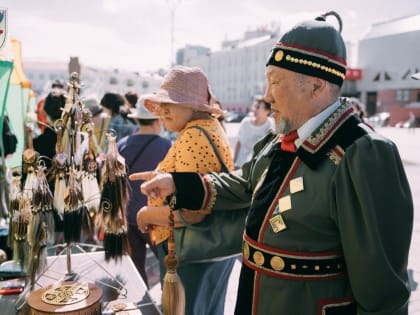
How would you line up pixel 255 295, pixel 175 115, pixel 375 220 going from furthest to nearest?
pixel 175 115 → pixel 255 295 → pixel 375 220

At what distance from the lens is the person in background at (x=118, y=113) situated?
3.98m

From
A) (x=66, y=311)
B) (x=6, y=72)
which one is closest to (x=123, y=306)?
(x=66, y=311)

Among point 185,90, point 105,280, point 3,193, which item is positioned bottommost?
point 3,193

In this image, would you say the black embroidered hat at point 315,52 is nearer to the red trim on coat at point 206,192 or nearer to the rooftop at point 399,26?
the red trim on coat at point 206,192

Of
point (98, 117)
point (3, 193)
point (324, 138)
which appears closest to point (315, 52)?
point (324, 138)

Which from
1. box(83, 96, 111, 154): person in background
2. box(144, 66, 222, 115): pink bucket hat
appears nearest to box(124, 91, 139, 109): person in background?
box(83, 96, 111, 154): person in background

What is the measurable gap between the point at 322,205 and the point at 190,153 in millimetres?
803

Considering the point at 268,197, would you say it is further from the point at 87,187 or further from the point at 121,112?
the point at 121,112

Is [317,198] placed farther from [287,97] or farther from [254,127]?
[254,127]

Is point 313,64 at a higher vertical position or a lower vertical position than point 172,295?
higher

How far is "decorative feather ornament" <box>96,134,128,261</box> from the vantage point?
1541mm

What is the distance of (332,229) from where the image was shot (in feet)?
3.60

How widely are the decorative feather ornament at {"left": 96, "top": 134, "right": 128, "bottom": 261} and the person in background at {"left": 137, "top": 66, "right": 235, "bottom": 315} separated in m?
0.23

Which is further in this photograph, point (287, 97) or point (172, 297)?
point (172, 297)
